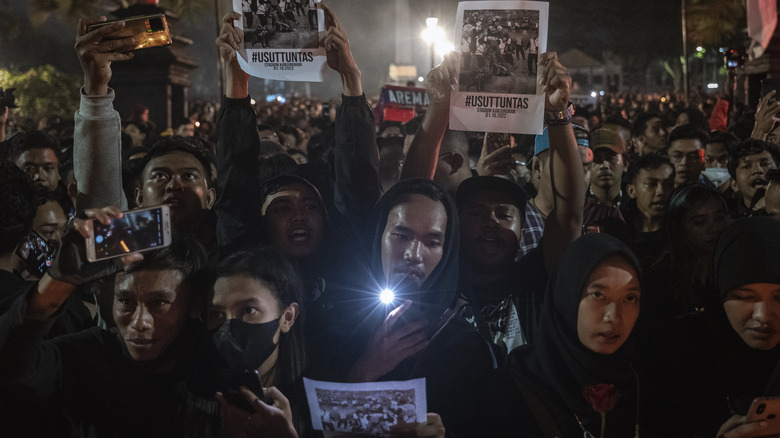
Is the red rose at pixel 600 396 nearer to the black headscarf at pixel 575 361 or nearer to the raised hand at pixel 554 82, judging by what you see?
the black headscarf at pixel 575 361

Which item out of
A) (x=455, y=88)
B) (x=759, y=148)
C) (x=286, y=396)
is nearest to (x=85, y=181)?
(x=286, y=396)

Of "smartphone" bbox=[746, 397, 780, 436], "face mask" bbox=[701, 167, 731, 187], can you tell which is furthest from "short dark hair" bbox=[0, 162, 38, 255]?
"face mask" bbox=[701, 167, 731, 187]

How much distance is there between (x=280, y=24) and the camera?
136 inches

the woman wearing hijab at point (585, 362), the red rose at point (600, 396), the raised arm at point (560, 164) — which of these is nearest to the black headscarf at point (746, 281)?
the woman wearing hijab at point (585, 362)

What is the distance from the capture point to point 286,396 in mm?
2928

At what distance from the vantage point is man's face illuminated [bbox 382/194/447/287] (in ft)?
10.2

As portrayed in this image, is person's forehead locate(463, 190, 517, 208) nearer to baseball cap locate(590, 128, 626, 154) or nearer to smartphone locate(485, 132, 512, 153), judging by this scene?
smartphone locate(485, 132, 512, 153)

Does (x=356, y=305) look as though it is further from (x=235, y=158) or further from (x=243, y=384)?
(x=235, y=158)

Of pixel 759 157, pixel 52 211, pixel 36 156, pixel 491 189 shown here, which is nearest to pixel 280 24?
pixel 491 189

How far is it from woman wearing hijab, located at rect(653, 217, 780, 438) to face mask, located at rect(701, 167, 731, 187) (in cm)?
412

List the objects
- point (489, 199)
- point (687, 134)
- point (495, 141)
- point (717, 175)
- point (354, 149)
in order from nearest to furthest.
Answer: point (354, 149) < point (489, 199) < point (495, 141) < point (687, 134) < point (717, 175)

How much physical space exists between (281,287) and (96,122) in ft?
3.41

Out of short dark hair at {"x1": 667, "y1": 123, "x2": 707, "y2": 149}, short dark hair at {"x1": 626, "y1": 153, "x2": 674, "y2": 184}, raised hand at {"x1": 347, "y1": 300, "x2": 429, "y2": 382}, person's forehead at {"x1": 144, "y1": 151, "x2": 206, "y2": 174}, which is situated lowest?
raised hand at {"x1": 347, "y1": 300, "x2": 429, "y2": 382}

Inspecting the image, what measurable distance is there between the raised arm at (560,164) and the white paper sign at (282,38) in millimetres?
1059
